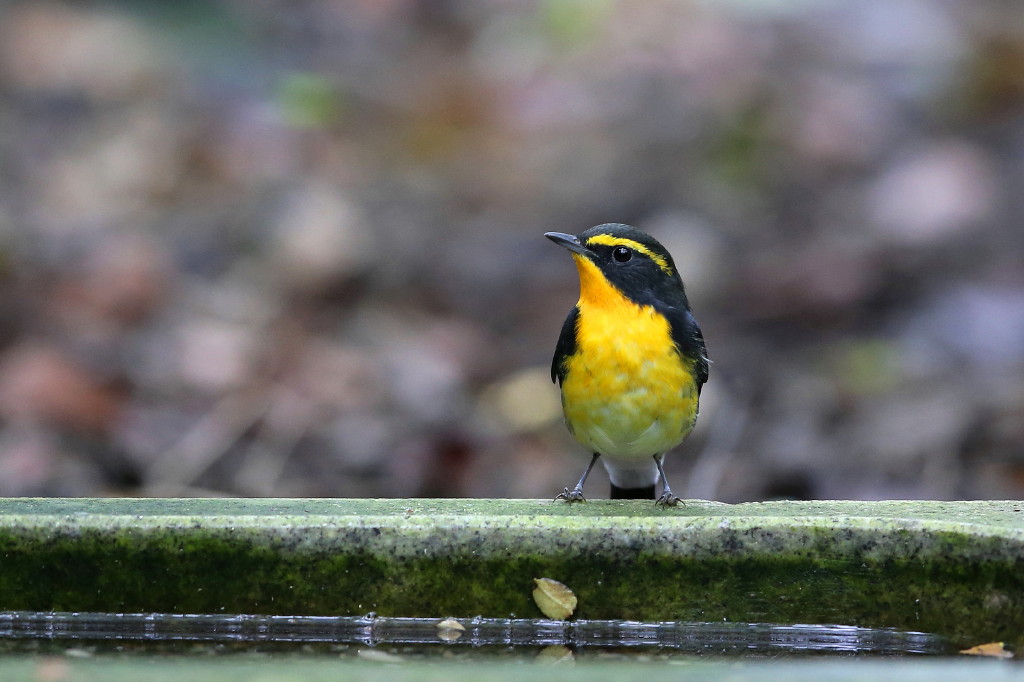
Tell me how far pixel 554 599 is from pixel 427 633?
312mm

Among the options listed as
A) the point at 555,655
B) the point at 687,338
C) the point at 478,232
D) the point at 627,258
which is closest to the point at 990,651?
the point at 555,655

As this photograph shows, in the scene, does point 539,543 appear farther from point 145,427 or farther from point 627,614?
point 145,427

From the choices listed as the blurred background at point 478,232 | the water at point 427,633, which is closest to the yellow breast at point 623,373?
the water at point 427,633

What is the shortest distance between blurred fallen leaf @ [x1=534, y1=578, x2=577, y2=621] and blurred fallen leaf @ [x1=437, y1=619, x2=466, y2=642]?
0.19 m

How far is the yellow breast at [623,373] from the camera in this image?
4.47 m

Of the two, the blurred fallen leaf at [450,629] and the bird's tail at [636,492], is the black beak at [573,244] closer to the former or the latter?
the bird's tail at [636,492]

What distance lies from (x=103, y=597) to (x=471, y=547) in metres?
0.89

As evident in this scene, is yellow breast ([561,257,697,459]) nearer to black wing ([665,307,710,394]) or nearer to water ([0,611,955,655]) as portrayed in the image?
black wing ([665,307,710,394])

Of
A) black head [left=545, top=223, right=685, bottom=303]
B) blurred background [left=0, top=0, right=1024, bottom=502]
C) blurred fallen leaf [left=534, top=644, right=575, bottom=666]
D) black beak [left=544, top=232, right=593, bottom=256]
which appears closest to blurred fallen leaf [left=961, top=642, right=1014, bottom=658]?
blurred fallen leaf [left=534, top=644, right=575, bottom=666]

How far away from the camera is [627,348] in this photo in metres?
4.46

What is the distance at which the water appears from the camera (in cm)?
336

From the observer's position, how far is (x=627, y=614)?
3.42 m

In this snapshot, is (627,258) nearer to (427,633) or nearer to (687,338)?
(687,338)

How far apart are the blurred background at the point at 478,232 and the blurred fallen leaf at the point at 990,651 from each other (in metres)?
3.14
